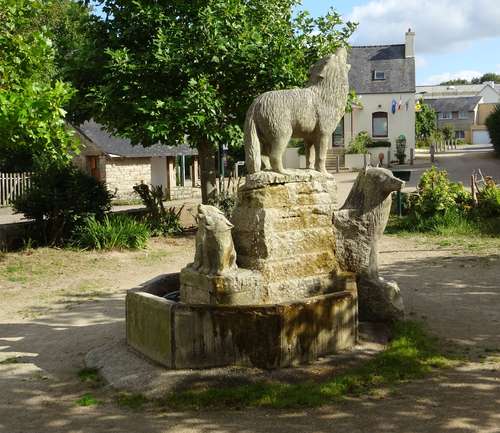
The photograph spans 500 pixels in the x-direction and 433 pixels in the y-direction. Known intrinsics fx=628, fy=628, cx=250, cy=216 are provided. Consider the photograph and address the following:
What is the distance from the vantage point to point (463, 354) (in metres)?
6.93

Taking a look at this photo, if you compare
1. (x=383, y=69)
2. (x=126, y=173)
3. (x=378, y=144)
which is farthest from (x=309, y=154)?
(x=383, y=69)

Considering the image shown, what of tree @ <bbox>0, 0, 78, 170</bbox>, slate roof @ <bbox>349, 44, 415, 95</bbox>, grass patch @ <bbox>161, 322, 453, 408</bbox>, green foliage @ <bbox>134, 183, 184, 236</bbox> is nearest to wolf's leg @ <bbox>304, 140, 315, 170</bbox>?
grass patch @ <bbox>161, 322, 453, 408</bbox>

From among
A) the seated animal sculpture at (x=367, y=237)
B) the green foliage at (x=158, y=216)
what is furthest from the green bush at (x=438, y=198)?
the seated animal sculpture at (x=367, y=237)

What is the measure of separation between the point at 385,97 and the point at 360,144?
5.13m

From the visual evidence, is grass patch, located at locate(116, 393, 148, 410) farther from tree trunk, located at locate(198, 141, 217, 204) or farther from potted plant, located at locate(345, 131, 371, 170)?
potted plant, located at locate(345, 131, 371, 170)

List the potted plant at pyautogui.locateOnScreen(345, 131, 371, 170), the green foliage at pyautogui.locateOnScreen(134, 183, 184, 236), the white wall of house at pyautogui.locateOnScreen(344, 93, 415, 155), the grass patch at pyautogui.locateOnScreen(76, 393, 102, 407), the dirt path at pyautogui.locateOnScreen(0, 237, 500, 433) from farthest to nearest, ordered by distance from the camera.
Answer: the white wall of house at pyautogui.locateOnScreen(344, 93, 415, 155), the potted plant at pyautogui.locateOnScreen(345, 131, 371, 170), the green foliage at pyautogui.locateOnScreen(134, 183, 184, 236), the grass patch at pyautogui.locateOnScreen(76, 393, 102, 407), the dirt path at pyautogui.locateOnScreen(0, 237, 500, 433)

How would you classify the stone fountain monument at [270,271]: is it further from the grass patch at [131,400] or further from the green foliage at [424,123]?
the green foliage at [424,123]

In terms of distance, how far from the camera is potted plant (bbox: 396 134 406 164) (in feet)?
132

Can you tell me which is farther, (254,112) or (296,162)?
(296,162)

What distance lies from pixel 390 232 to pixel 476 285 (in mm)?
6295

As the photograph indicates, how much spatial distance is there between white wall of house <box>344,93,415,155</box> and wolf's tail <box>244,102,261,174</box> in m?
36.1

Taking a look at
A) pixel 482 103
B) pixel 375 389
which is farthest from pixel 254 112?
pixel 482 103

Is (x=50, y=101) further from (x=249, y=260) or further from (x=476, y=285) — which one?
(x=476, y=285)

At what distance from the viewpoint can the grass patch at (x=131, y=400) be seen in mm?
5672
